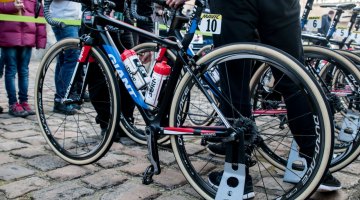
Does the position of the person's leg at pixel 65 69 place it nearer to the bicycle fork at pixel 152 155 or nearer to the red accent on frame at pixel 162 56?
the red accent on frame at pixel 162 56

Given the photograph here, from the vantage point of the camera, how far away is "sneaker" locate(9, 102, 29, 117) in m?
4.64

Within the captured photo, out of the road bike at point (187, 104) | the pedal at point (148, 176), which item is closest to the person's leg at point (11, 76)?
the road bike at point (187, 104)

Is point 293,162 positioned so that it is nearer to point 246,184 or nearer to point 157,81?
point 246,184

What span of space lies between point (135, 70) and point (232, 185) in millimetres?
1093

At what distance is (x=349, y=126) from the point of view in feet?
10.4

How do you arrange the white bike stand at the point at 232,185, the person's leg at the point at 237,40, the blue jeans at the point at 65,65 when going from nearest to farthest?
the white bike stand at the point at 232,185 < the person's leg at the point at 237,40 < the blue jeans at the point at 65,65

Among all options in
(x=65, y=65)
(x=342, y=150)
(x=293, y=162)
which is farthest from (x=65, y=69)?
(x=342, y=150)

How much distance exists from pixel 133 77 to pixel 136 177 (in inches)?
27.7

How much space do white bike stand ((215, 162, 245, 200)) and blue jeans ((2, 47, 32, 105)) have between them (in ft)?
11.4

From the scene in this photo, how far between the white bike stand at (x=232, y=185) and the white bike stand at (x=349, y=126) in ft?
4.38

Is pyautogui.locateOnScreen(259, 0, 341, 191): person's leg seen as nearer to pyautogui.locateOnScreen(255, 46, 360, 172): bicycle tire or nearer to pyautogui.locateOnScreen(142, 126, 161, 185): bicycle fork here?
pyautogui.locateOnScreen(255, 46, 360, 172): bicycle tire

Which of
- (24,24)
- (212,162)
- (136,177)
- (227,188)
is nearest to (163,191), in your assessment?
(136,177)

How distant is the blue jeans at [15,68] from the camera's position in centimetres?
470

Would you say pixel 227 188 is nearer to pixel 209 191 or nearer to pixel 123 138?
pixel 209 191
